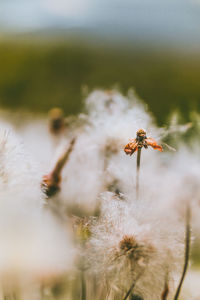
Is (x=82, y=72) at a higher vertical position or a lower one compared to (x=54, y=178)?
higher

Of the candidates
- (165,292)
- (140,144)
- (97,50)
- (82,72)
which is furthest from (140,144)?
(97,50)

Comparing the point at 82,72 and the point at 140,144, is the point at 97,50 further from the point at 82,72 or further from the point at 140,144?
the point at 140,144

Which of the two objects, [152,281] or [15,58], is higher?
[15,58]

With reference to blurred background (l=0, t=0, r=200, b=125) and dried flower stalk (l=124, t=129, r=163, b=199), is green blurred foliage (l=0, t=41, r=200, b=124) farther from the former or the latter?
dried flower stalk (l=124, t=129, r=163, b=199)

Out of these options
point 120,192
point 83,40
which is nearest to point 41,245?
point 120,192

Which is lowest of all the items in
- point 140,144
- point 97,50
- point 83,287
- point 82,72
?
point 83,287

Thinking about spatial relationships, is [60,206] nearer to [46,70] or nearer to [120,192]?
[120,192]
